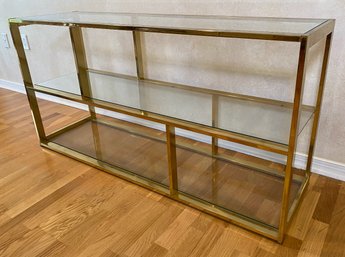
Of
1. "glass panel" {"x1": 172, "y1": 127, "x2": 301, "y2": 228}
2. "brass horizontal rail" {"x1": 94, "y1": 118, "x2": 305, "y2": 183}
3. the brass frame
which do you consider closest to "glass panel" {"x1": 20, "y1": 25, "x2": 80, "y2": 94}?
the brass frame

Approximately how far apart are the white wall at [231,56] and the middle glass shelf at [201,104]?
9 centimetres

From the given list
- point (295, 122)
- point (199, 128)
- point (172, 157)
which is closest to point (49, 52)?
point (172, 157)

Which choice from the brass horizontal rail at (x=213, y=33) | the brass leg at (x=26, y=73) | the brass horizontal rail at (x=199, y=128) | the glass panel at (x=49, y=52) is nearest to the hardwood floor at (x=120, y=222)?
the brass leg at (x=26, y=73)

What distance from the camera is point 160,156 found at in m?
1.77

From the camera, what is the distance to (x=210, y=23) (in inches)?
48.6

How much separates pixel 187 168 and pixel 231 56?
2.01 feet

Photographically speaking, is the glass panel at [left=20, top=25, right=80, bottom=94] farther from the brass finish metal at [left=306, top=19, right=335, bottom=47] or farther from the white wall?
the brass finish metal at [left=306, top=19, right=335, bottom=47]

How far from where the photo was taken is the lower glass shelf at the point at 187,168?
4.57 feet

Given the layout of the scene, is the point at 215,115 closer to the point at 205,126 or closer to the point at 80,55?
the point at 205,126

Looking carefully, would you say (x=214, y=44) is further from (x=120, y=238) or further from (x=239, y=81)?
(x=120, y=238)

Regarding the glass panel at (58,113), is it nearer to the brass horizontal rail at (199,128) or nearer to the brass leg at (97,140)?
the brass leg at (97,140)

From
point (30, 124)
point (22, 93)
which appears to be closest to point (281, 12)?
point (30, 124)

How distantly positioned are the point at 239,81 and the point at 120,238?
935mm

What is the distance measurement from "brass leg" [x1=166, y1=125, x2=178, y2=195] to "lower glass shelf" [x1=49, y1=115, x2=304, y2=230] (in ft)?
0.21
